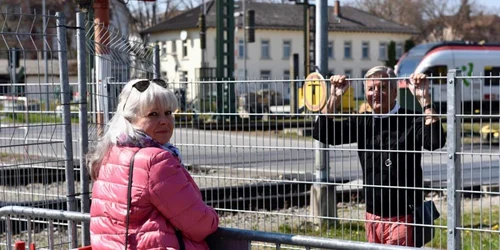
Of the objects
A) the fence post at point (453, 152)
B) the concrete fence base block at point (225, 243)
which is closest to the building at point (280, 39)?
the fence post at point (453, 152)

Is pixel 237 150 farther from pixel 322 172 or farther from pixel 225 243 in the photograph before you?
pixel 225 243

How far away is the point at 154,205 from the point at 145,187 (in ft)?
0.35

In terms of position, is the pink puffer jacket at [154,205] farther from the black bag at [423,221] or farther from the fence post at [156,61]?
the fence post at [156,61]

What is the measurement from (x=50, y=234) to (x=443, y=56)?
→ 28913mm

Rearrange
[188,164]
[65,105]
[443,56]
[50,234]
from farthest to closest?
[443,56] → [188,164] → [65,105] → [50,234]

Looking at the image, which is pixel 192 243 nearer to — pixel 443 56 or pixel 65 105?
pixel 65 105

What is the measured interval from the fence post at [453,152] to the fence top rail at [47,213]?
2390 mm

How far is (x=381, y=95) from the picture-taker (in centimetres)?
570

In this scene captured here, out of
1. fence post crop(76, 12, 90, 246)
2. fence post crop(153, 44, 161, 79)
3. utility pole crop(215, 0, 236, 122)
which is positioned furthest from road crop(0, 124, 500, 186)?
utility pole crop(215, 0, 236, 122)

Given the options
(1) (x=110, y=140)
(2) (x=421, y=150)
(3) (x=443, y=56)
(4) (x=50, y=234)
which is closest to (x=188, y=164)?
(4) (x=50, y=234)

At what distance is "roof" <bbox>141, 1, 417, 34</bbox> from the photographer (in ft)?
228

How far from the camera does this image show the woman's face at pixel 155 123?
4156mm

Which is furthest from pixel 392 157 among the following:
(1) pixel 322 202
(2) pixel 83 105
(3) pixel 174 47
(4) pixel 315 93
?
(3) pixel 174 47

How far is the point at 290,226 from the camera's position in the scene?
8.73 metres
